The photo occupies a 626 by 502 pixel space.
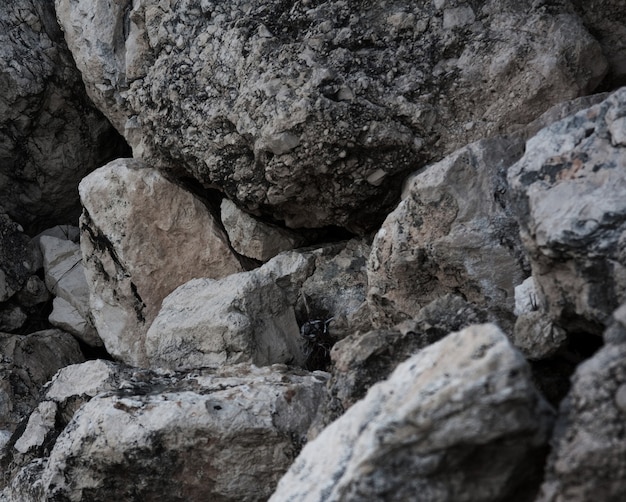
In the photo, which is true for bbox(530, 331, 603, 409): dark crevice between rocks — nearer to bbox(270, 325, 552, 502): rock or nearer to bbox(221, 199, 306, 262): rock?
bbox(270, 325, 552, 502): rock

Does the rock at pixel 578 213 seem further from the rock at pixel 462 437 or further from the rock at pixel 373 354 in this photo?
the rock at pixel 462 437

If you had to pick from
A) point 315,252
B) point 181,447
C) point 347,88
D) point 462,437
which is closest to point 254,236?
point 315,252

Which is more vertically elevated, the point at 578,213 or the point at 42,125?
the point at 42,125

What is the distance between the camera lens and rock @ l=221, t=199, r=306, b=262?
145 inches

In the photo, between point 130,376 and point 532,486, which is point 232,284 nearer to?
point 130,376

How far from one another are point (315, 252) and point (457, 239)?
3.59ft

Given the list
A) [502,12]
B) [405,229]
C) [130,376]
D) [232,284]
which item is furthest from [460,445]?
[502,12]

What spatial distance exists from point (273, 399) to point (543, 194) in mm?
1013

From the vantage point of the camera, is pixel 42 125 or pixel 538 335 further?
pixel 42 125

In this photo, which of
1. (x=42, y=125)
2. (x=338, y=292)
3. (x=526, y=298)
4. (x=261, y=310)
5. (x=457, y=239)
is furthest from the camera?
(x=42, y=125)

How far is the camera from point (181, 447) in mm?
2318

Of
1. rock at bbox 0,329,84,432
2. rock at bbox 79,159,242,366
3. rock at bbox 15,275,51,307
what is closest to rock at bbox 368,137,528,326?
rock at bbox 79,159,242,366

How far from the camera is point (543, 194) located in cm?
195

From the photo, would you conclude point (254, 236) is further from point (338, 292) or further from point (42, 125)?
point (42, 125)
